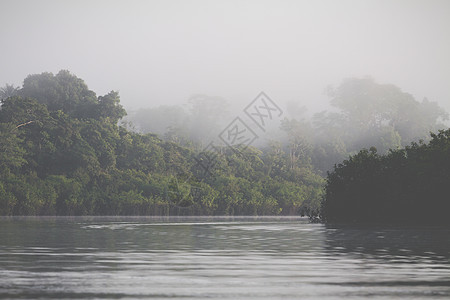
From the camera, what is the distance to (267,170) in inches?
3575

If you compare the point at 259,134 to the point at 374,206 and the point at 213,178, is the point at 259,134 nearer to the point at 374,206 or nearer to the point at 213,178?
the point at 213,178

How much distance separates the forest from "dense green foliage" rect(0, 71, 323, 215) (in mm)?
118

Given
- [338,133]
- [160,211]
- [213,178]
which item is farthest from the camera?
[338,133]

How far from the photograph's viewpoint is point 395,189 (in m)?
40.1

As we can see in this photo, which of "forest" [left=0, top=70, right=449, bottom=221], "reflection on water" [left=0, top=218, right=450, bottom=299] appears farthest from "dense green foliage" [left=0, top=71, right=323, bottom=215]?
"reflection on water" [left=0, top=218, right=450, bottom=299]

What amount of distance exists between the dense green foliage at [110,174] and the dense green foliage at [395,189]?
16.8 meters

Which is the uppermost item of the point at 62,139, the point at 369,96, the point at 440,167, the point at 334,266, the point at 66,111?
the point at 369,96

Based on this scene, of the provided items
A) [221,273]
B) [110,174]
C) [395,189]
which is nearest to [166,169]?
[110,174]

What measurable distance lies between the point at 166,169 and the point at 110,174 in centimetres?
903

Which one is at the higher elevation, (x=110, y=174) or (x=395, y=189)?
(x=110, y=174)

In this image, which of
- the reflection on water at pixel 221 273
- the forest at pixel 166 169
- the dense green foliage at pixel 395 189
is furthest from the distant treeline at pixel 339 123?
the reflection on water at pixel 221 273

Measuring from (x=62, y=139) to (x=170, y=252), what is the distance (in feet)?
195

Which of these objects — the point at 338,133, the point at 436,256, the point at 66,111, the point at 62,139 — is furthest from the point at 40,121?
the point at 436,256

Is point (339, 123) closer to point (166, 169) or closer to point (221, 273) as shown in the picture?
point (166, 169)
